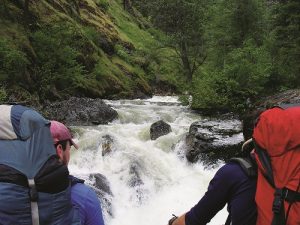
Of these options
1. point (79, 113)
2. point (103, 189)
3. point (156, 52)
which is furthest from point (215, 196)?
point (156, 52)

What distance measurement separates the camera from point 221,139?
1362cm

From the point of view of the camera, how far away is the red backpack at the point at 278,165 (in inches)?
79.0

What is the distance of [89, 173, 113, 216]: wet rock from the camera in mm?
10173

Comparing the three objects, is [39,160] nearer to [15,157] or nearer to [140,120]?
[15,157]

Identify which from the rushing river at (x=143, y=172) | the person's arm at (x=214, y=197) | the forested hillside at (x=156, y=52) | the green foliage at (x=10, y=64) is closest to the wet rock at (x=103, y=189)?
the rushing river at (x=143, y=172)

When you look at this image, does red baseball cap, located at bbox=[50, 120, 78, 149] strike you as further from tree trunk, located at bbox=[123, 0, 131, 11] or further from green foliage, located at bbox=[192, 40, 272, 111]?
tree trunk, located at bbox=[123, 0, 131, 11]

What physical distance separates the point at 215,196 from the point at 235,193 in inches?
4.2

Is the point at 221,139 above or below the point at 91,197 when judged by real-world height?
below

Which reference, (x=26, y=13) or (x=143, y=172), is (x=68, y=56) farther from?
(x=143, y=172)

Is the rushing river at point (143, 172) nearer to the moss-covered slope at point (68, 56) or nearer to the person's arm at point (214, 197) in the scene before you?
the moss-covered slope at point (68, 56)

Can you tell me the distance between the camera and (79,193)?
2.40 m

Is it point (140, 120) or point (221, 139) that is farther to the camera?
point (140, 120)

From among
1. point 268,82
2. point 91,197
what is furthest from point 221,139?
point 91,197

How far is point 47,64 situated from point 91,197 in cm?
1737
